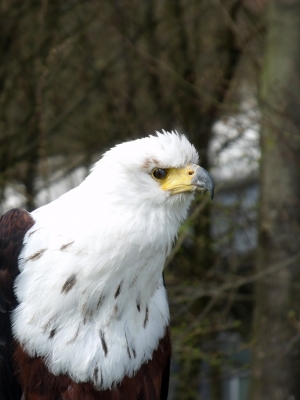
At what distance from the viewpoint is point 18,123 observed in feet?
27.4

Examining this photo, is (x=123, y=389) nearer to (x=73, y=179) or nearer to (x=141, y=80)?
(x=73, y=179)

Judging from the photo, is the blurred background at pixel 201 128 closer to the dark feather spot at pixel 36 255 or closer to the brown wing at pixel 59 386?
the brown wing at pixel 59 386

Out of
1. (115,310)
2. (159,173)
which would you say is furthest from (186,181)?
(115,310)

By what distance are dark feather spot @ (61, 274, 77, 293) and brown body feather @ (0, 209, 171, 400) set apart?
329mm

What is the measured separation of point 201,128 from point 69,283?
16.8 ft

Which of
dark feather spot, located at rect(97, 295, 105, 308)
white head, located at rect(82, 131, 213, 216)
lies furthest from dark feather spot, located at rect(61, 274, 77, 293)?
white head, located at rect(82, 131, 213, 216)

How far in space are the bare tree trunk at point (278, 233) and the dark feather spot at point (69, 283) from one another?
3502 mm

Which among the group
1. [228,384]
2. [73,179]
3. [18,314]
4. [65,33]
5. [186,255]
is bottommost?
[228,384]

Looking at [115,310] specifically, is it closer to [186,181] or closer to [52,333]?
[52,333]

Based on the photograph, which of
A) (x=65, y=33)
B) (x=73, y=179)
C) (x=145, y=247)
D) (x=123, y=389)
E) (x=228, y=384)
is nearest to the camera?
(x=145, y=247)

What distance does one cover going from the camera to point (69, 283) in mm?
3635

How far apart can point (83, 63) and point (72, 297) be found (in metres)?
5.24

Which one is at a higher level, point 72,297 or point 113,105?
point 72,297

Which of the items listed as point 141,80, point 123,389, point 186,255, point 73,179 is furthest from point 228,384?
point 123,389
